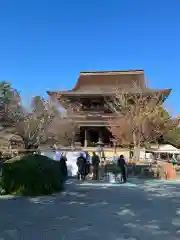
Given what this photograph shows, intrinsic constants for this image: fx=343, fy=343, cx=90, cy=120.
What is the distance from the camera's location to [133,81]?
4169cm

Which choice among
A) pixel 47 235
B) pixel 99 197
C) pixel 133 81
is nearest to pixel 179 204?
pixel 99 197

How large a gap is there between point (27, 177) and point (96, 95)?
27.1m

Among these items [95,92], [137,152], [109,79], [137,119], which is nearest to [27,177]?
[137,152]

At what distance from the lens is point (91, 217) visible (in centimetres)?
802

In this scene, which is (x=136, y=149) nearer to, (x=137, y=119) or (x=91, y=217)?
(x=137, y=119)

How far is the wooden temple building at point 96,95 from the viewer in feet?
120

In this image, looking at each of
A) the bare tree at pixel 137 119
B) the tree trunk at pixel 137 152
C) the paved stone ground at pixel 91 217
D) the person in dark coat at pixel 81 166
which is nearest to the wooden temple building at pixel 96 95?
the bare tree at pixel 137 119

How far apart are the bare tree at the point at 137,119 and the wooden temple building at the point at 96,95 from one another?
112 cm

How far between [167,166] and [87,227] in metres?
15.6

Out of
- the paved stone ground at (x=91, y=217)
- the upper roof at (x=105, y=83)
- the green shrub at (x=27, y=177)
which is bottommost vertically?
the paved stone ground at (x=91, y=217)

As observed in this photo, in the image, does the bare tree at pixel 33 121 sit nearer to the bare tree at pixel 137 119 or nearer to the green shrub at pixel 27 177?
the bare tree at pixel 137 119

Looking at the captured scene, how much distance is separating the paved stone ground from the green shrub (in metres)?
0.75

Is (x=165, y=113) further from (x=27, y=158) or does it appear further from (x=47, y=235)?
(x=47, y=235)

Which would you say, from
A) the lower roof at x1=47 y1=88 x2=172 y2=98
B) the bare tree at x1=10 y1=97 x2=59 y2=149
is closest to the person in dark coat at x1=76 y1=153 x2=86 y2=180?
the bare tree at x1=10 y1=97 x2=59 y2=149
